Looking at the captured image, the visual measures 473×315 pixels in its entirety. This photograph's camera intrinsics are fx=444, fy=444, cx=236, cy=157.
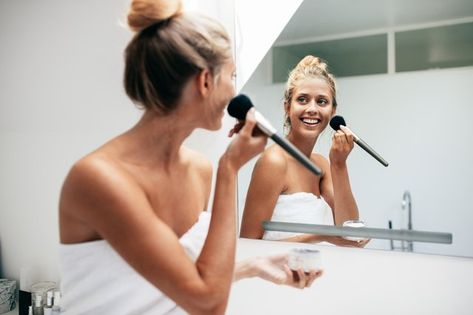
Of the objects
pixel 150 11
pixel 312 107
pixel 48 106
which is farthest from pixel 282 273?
pixel 48 106

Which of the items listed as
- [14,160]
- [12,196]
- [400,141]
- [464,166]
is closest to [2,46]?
[14,160]

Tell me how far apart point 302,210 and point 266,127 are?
1.60 ft

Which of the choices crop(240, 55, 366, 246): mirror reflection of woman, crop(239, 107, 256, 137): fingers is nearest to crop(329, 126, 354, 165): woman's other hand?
crop(240, 55, 366, 246): mirror reflection of woman

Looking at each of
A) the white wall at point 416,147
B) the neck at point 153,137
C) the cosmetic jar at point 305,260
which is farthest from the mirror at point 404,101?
the neck at point 153,137

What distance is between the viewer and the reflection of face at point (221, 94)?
0.81 m

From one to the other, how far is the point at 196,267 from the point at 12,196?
1373 mm

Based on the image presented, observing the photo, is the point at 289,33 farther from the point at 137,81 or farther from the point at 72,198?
the point at 72,198

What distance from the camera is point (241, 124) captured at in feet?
2.83

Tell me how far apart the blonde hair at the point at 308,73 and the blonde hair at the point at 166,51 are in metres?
0.46

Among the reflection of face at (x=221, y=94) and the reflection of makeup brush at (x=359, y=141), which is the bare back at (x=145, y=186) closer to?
the reflection of face at (x=221, y=94)

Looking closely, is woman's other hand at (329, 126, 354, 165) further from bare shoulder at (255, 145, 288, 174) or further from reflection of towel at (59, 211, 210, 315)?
reflection of towel at (59, 211, 210, 315)

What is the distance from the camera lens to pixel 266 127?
0.80 meters

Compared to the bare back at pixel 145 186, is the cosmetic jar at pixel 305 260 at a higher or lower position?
lower

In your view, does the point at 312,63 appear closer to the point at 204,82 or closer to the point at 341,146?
the point at 341,146
